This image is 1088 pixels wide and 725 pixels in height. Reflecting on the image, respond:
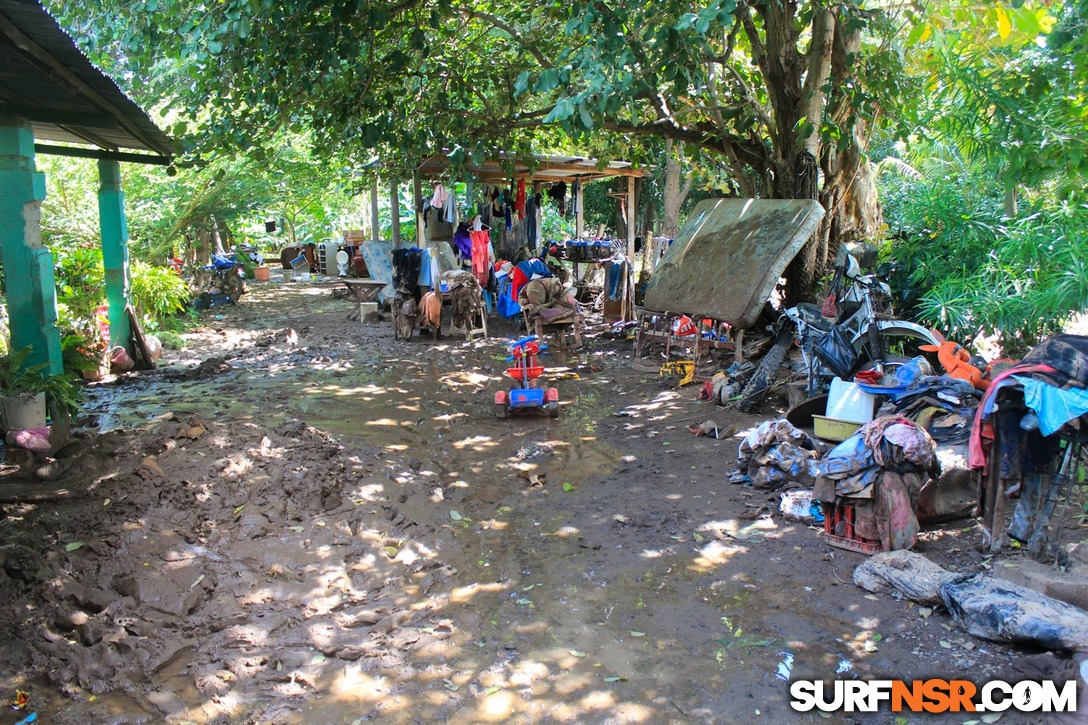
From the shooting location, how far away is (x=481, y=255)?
14.5 metres

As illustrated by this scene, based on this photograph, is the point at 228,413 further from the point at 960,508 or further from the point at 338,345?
the point at 960,508

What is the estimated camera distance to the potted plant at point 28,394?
259 inches

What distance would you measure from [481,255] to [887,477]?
10.6 metres

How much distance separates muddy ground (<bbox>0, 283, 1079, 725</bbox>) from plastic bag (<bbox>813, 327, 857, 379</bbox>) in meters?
0.98

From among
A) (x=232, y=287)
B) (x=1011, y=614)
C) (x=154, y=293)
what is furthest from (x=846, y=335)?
(x=232, y=287)

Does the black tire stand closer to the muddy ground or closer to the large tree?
the muddy ground

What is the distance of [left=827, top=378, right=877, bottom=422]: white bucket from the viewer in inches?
256

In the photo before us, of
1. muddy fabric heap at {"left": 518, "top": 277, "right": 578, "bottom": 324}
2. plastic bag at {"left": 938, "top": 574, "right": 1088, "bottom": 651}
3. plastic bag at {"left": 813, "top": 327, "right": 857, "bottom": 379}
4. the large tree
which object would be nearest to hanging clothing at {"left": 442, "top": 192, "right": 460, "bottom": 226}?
the large tree

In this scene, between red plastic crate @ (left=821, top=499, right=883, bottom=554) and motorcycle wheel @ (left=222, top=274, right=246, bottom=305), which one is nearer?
red plastic crate @ (left=821, top=499, right=883, bottom=554)

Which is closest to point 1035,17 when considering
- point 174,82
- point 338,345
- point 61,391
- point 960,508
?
point 960,508

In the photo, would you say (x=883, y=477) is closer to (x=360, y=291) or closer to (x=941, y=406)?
(x=941, y=406)

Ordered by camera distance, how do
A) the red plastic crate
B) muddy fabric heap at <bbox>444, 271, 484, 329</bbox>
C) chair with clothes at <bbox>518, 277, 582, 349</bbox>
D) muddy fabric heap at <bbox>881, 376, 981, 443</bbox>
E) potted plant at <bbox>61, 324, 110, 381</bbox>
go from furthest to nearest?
1. muddy fabric heap at <bbox>444, 271, 484, 329</bbox>
2. chair with clothes at <bbox>518, 277, 582, 349</bbox>
3. potted plant at <bbox>61, 324, 110, 381</bbox>
4. muddy fabric heap at <bbox>881, 376, 981, 443</bbox>
5. the red plastic crate

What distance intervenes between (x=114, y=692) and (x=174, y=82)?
974 cm

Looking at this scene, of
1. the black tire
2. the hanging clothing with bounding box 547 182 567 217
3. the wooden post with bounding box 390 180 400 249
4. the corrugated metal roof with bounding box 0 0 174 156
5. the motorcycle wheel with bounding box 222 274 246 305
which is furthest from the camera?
the motorcycle wheel with bounding box 222 274 246 305
